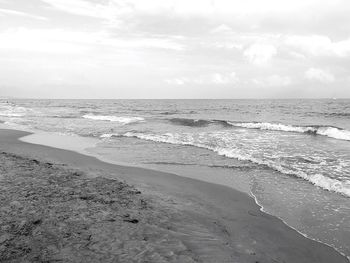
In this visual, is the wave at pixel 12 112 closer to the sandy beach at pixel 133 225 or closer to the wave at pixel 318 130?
the wave at pixel 318 130

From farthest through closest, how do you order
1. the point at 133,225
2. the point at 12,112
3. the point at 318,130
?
the point at 12,112 → the point at 318,130 → the point at 133,225

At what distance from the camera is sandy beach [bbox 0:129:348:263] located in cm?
477

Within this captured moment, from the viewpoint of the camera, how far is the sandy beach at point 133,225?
4770 millimetres

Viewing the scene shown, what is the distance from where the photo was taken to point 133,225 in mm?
5746

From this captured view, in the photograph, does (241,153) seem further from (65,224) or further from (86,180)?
(65,224)

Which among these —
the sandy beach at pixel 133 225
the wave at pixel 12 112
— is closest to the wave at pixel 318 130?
the sandy beach at pixel 133 225

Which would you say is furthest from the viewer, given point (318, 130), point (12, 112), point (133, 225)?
point (12, 112)

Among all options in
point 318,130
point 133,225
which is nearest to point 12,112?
point 318,130

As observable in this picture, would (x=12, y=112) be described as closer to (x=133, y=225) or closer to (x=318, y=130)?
(x=318, y=130)

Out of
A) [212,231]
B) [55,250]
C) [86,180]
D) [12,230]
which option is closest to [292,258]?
[212,231]

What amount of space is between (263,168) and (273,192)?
2855 millimetres

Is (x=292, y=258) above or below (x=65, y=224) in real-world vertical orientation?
below

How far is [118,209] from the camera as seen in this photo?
6.50m

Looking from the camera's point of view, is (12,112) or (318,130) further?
(12,112)
